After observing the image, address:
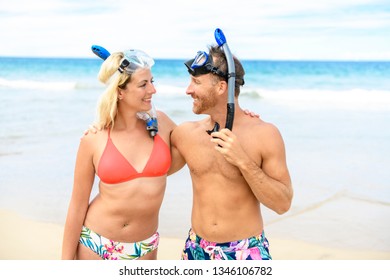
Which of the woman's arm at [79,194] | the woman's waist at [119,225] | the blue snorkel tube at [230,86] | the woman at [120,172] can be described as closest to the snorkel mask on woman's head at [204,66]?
the blue snorkel tube at [230,86]

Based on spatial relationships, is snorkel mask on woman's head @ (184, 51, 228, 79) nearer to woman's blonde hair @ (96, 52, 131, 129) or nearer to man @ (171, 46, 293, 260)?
man @ (171, 46, 293, 260)

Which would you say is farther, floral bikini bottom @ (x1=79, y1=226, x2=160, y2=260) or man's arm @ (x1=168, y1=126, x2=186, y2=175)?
man's arm @ (x1=168, y1=126, x2=186, y2=175)

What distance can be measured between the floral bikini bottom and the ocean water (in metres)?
2.83

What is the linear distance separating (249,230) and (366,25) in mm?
29658

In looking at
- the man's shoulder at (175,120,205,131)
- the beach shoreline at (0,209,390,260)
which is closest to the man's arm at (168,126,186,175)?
the man's shoulder at (175,120,205,131)

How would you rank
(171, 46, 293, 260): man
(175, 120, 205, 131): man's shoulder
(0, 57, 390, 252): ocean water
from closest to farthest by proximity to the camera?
(171, 46, 293, 260): man → (175, 120, 205, 131): man's shoulder → (0, 57, 390, 252): ocean water

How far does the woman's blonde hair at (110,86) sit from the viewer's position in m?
3.52

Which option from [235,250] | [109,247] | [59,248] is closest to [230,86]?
[235,250]

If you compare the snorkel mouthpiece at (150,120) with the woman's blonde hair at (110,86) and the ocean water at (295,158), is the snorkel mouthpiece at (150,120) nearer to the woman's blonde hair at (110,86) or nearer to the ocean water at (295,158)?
the woman's blonde hair at (110,86)

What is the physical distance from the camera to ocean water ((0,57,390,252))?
22.4ft

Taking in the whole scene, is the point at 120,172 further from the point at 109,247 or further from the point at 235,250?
the point at 235,250

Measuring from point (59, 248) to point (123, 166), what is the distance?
3.18 m

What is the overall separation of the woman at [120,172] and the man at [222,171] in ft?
0.82

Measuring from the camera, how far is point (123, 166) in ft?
11.5
